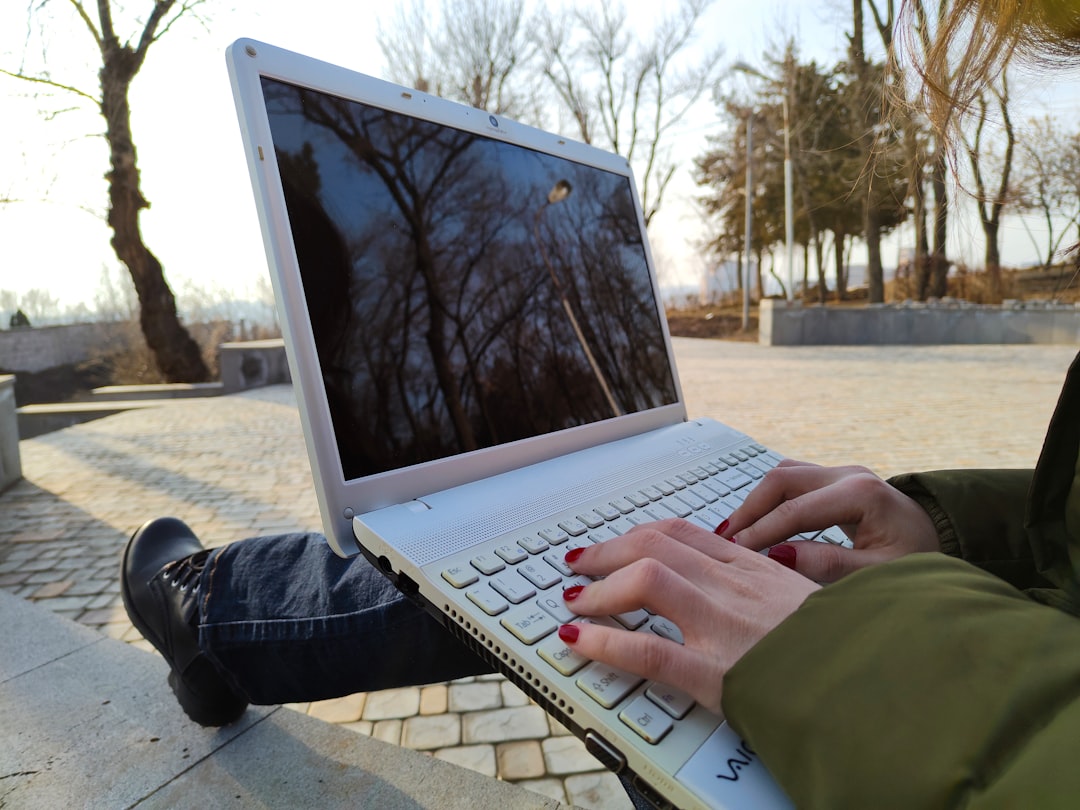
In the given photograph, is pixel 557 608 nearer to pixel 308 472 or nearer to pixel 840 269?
pixel 308 472

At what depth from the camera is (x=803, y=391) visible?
909cm

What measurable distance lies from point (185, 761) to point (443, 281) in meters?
1.24

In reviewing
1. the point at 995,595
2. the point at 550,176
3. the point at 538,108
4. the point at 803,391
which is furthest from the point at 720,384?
the point at 538,108

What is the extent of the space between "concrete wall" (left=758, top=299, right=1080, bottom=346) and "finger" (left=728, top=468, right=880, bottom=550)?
53.4 ft

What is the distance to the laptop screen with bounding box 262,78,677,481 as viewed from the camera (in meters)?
0.94

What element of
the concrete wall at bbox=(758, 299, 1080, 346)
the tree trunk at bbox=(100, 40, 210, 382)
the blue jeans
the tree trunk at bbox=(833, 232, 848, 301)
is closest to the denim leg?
the blue jeans

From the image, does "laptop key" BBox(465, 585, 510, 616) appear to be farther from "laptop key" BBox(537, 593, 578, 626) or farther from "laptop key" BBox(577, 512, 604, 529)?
"laptop key" BBox(577, 512, 604, 529)

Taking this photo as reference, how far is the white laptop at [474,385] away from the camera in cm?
66

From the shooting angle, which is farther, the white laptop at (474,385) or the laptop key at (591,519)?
the laptop key at (591,519)

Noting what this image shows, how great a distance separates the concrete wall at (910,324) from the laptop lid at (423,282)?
1606 centimetres

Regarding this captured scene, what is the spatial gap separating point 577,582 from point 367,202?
2.12 ft

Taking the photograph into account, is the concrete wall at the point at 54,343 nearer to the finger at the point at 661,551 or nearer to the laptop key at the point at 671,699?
the finger at the point at 661,551

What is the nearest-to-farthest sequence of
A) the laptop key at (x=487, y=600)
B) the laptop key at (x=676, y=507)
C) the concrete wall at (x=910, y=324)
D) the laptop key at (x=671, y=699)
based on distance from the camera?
1. the laptop key at (x=671, y=699)
2. the laptop key at (x=487, y=600)
3. the laptop key at (x=676, y=507)
4. the concrete wall at (x=910, y=324)

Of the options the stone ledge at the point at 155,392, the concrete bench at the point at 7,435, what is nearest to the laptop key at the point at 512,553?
the concrete bench at the point at 7,435
